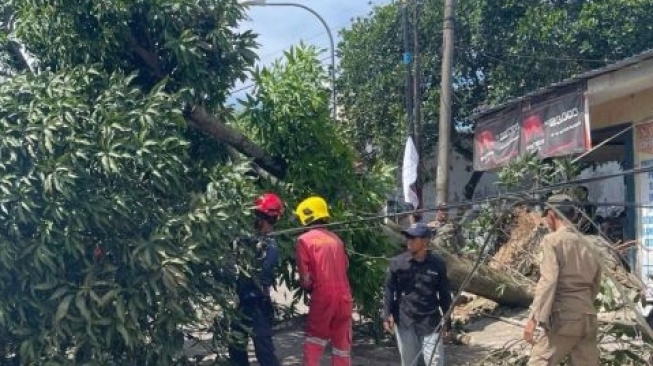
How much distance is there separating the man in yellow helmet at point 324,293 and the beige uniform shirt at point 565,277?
5.04 feet

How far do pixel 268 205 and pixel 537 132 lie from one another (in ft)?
19.6

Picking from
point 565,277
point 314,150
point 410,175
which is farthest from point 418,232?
point 410,175

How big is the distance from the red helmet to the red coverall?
1.35ft

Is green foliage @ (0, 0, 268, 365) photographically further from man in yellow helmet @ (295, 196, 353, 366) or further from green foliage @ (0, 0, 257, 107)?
man in yellow helmet @ (295, 196, 353, 366)

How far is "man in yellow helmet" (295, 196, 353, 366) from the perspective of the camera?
6.42 metres

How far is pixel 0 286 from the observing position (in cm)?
579

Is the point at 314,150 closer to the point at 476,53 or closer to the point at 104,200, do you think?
the point at 104,200

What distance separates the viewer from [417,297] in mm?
6453

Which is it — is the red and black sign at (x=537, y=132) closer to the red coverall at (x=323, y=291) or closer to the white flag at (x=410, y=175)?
the white flag at (x=410, y=175)

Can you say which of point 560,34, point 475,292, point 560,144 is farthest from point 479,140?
point 560,34

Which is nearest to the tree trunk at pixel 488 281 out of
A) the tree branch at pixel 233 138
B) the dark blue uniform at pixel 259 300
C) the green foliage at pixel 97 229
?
the tree branch at pixel 233 138

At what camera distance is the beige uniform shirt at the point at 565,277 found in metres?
5.55

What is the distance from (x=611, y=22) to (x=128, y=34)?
13695 millimetres

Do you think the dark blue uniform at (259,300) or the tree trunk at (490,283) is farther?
the tree trunk at (490,283)
